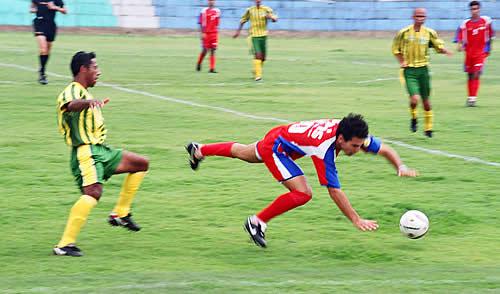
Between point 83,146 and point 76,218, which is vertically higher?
point 83,146

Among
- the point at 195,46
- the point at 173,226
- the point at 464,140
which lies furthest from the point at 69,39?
the point at 173,226

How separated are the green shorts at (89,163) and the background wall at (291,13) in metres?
33.6

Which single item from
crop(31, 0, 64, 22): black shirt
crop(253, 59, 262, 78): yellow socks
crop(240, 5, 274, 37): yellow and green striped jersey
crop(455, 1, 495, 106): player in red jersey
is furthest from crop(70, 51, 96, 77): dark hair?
crop(240, 5, 274, 37): yellow and green striped jersey

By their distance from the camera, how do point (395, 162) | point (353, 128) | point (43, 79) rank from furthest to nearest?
point (43, 79), point (395, 162), point (353, 128)

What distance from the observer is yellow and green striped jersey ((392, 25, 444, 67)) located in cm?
1575

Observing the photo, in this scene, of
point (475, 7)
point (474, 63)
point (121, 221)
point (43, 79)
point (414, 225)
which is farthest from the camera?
point (43, 79)

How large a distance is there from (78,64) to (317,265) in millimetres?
2689

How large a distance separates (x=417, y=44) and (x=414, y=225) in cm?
733

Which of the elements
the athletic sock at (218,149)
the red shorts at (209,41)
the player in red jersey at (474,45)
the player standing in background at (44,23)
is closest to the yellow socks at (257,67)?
the red shorts at (209,41)

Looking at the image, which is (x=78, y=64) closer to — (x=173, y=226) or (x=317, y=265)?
(x=173, y=226)

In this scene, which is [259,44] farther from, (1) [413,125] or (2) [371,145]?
(2) [371,145]

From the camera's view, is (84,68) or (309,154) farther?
(84,68)

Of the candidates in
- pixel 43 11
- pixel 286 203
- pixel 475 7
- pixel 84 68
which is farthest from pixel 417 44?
pixel 43 11

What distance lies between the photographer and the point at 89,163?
861 centimetres
